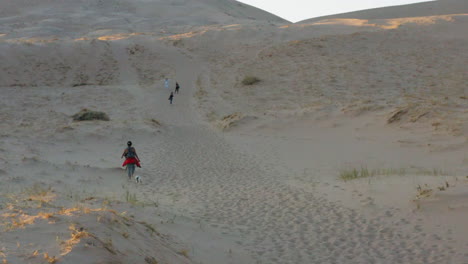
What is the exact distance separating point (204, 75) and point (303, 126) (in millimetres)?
17631

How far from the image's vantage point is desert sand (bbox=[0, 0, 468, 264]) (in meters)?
7.32

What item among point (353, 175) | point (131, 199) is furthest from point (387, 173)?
point (131, 199)

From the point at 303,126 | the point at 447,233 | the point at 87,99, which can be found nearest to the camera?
the point at 447,233

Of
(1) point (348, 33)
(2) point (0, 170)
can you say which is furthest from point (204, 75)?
(2) point (0, 170)

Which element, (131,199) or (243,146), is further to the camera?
(243,146)

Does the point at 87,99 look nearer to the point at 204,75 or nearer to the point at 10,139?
the point at 204,75

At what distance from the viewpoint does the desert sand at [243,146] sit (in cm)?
732

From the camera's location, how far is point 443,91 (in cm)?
2833

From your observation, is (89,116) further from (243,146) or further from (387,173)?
(387,173)

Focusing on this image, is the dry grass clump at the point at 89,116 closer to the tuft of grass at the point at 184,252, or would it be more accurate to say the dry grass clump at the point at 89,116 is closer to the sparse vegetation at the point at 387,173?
the sparse vegetation at the point at 387,173

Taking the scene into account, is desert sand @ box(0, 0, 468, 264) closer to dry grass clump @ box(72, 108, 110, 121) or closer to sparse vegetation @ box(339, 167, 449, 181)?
sparse vegetation @ box(339, 167, 449, 181)

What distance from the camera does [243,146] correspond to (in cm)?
1930

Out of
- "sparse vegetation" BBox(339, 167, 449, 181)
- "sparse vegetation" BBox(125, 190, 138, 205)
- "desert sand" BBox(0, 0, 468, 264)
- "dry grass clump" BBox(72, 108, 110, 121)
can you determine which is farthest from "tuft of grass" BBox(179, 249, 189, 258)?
"dry grass clump" BBox(72, 108, 110, 121)

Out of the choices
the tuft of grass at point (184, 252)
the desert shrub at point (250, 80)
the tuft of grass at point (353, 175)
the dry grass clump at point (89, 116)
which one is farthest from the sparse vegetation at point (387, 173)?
the desert shrub at point (250, 80)
